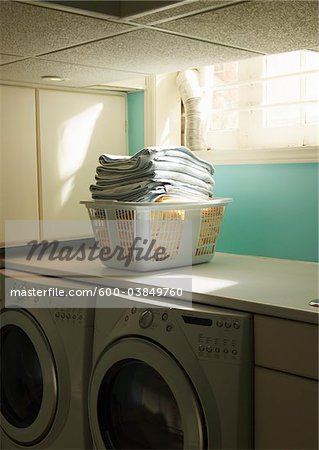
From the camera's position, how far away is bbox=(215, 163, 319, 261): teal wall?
2205 mm

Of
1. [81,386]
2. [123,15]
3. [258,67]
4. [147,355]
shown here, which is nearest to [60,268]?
[81,386]

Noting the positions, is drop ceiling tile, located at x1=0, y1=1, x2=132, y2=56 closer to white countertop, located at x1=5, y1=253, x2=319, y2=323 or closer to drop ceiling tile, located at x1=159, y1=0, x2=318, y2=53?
drop ceiling tile, located at x1=159, y1=0, x2=318, y2=53

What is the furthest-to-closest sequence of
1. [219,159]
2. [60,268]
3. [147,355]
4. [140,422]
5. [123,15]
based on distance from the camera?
1. [219,159]
2. [60,268]
3. [140,422]
4. [147,355]
5. [123,15]

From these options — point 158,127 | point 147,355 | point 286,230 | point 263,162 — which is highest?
point 158,127

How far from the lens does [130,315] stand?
6.02 ft

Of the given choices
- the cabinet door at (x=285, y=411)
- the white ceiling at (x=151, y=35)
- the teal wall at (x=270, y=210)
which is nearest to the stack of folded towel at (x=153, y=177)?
the teal wall at (x=270, y=210)

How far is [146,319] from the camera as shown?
179cm

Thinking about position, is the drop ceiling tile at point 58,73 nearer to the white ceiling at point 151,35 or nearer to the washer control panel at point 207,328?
the white ceiling at point 151,35

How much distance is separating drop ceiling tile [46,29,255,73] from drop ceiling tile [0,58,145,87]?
94mm

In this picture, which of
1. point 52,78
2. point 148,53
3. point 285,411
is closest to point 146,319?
point 285,411

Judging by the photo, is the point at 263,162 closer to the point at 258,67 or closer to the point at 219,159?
the point at 219,159

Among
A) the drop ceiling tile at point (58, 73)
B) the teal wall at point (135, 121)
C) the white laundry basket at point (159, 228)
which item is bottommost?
the white laundry basket at point (159, 228)

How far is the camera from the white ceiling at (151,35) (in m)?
1.47

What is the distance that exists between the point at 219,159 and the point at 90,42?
2.94 feet
